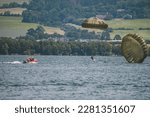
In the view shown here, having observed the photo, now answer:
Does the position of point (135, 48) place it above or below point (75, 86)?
below

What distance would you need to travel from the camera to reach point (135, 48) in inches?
6230

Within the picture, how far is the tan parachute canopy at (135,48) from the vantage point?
158 m

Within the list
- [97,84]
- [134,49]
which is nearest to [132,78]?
[97,84]

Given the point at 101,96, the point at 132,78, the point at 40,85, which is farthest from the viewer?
the point at 132,78

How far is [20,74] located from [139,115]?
60582mm

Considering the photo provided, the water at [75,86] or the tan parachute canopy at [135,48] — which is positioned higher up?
the water at [75,86]

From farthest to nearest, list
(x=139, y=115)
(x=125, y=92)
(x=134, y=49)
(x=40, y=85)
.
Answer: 1. (x=134, y=49)
2. (x=40, y=85)
3. (x=125, y=92)
4. (x=139, y=115)

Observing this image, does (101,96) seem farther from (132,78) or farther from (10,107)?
(132,78)

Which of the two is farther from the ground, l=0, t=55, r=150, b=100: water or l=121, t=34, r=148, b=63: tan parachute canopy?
l=0, t=55, r=150, b=100: water

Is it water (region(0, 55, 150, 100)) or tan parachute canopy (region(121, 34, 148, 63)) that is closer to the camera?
water (region(0, 55, 150, 100))

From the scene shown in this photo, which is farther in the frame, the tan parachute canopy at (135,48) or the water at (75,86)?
the tan parachute canopy at (135,48)

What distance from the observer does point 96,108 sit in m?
61.7

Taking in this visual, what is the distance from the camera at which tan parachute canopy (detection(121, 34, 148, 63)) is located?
518 ft

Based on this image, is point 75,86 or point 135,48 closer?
point 75,86
